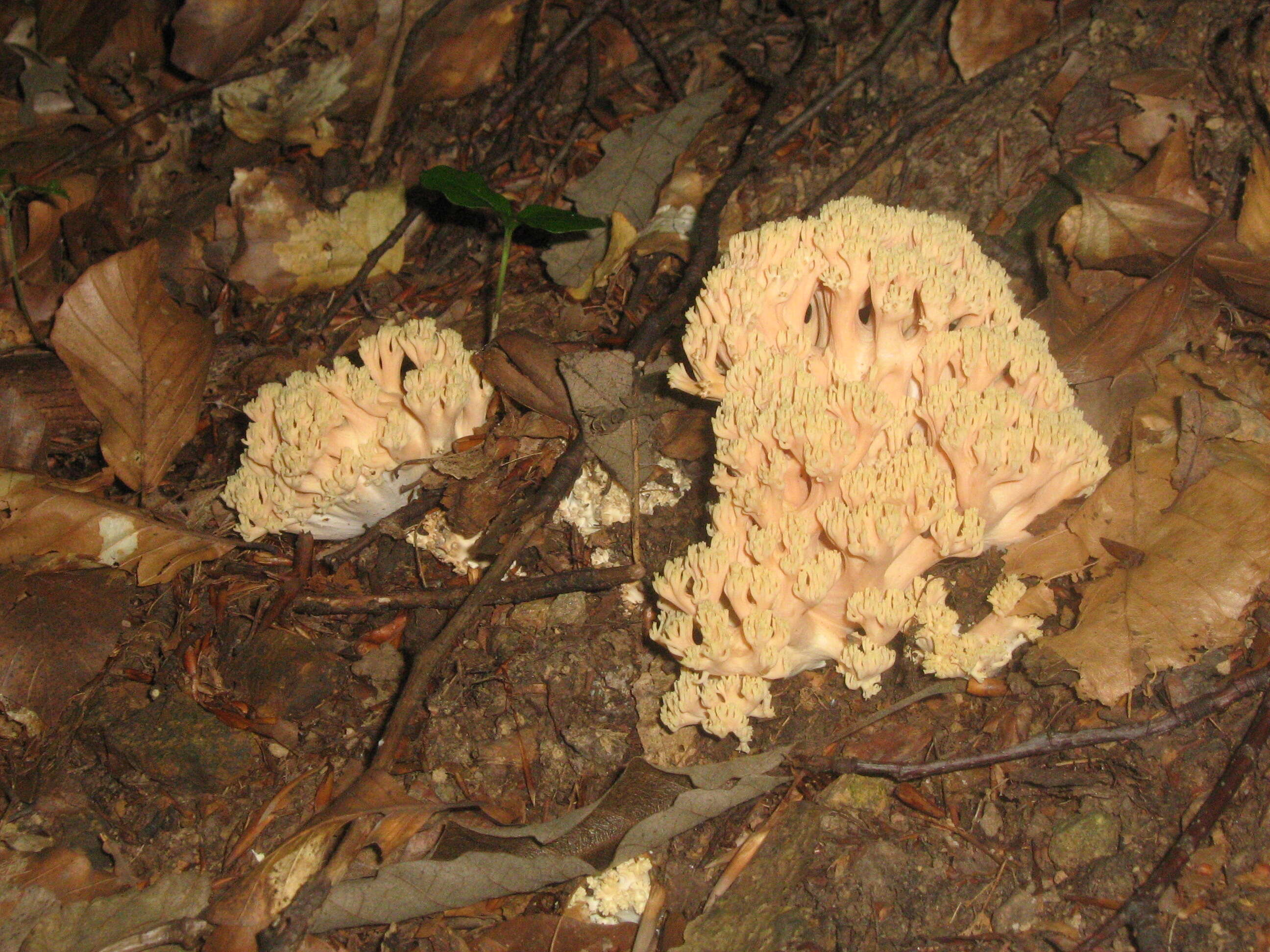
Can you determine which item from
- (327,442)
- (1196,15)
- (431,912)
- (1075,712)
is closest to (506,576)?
(327,442)

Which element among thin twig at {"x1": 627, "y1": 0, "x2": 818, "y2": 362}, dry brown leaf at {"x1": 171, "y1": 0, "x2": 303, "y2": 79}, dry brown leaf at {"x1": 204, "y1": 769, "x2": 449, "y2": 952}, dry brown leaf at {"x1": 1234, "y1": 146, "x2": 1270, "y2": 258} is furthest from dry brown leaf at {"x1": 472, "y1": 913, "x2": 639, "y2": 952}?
dry brown leaf at {"x1": 171, "y1": 0, "x2": 303, "y2": 79}

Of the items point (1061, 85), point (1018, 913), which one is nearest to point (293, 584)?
point (1018, 913)

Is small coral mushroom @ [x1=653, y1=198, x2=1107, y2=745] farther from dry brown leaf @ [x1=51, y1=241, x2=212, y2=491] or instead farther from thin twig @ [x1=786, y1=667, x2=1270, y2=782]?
dry brown leaf @ [x1=51, y1=241, x2=212, y2=491]

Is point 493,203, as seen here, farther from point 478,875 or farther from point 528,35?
point 478,875

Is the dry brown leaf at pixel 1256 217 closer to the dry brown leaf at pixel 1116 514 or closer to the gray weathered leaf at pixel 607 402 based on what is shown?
the dry brown leaf at pixel 1116 514

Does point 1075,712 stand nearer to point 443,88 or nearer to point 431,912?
point 431,912

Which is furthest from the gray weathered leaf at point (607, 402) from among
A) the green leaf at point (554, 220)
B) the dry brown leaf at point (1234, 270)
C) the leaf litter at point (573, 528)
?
the dry brown leaf at point (1234, 270)
